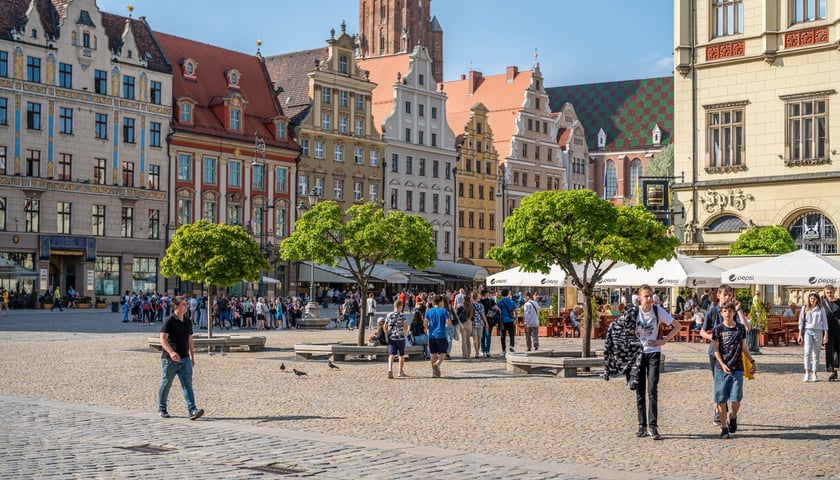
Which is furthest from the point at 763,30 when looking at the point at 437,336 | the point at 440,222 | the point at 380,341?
the point at 440,222

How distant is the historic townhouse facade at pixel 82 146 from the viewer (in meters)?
55.3

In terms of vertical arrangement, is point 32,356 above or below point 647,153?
below

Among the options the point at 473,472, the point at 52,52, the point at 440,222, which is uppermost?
the point at 52,52

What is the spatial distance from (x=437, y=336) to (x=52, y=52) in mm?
42180

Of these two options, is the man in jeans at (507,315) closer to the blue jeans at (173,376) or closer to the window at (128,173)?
the blue jeans at (173,376)

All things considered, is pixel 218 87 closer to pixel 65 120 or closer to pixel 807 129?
pixel 65 120

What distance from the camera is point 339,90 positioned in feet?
235

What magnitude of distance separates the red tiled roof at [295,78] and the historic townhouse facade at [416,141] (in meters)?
7.06

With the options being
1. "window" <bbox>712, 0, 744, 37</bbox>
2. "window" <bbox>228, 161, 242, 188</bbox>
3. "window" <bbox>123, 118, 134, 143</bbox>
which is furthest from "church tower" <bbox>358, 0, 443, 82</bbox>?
"window" <bbox>712, 0, 744, 37</bbox>

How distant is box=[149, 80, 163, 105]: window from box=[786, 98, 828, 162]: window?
35556mm

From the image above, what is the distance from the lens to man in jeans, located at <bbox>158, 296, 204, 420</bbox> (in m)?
14.0

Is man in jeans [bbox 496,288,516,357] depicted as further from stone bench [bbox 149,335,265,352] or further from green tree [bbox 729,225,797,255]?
green tree [bbox 729,225,797,255]

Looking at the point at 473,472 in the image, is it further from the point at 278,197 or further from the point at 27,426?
the point at 278,197

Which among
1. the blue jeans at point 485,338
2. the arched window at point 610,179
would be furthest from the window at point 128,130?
the arched window at point 610,179
